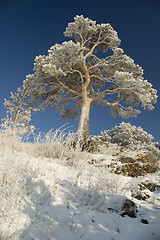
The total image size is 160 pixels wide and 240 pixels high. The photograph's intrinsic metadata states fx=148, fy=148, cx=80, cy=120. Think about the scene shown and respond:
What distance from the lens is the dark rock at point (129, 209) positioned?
2512 mm

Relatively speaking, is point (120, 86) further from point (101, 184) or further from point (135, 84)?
point (101, 184)

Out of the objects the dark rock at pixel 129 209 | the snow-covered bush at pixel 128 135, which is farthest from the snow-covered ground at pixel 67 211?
the snow-covered bush at pixel 128 135

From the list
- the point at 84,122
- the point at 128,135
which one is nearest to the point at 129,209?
the point at 84,122

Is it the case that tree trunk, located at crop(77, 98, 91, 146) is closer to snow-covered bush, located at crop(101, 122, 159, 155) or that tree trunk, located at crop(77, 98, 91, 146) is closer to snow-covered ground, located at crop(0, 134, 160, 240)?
snow-covered bush, located at crop(101, 122, 159, 155)

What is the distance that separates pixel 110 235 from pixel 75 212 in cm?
60

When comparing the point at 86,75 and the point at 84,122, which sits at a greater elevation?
the point at 86,75

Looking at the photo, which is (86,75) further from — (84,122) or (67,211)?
(67,211)

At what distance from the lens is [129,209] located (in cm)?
257

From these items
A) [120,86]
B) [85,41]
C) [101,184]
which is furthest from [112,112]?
[101,184]

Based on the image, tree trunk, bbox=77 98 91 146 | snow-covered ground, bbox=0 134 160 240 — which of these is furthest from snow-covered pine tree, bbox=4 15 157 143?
snow-covered ground, bbox=0 134 160 240

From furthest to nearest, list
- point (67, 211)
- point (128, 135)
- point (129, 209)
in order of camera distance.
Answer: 1. point (128, 135)
2. point (129, 209)
3. point (67, 211)

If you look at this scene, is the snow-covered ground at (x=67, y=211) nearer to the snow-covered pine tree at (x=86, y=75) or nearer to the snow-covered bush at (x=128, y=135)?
the snow-covered pine tree at (x=86, y=75)

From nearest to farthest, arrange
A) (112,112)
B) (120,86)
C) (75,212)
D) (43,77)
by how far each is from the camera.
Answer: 1. (75,212)
2. (120,86)
3. (43,77)
4. (112,112)

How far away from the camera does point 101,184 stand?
3139 millimetres
